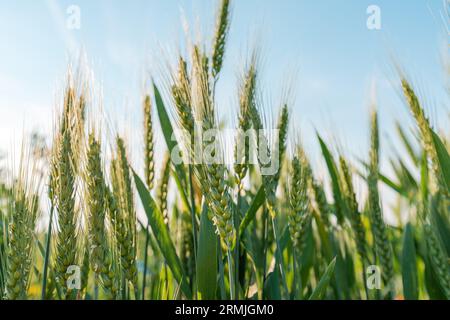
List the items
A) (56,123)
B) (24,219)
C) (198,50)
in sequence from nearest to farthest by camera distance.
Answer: (24,219)
(56,123)
(198,50)

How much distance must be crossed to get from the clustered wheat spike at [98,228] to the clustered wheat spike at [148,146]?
1.15 ft

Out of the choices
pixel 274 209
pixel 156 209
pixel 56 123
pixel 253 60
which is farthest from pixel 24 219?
pixel 253 60

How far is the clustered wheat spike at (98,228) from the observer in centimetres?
87

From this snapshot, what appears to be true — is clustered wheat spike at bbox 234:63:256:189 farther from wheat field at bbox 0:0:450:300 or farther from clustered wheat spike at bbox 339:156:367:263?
clustered wheat spike at bbox 339:156:367:263

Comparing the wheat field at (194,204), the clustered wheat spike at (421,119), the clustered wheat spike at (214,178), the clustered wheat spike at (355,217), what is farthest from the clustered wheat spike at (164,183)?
the clustered wheat spike at (421,119)

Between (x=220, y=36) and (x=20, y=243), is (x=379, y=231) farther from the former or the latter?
(x=20, y=243)

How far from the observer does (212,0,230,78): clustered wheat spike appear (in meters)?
1.28

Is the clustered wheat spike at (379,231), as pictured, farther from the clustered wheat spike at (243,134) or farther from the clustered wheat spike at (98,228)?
the clustered wheat spike at (98,228)

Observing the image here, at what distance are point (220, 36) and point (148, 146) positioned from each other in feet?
1.28

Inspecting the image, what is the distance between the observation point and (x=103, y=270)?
2.86 feet

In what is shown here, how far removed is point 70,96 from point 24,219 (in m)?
0.31

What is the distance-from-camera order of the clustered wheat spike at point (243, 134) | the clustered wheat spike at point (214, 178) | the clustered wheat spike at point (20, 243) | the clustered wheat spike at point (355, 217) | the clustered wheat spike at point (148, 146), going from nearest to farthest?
the clustered wheat spike at point (20, 243) < the clustered wheat spike at point (214, 178) < the clustered wheat spike at point (243, 134) < the clustered wheat spike at point (148, 146) < the clustered wheat spike at point (355, 217)
